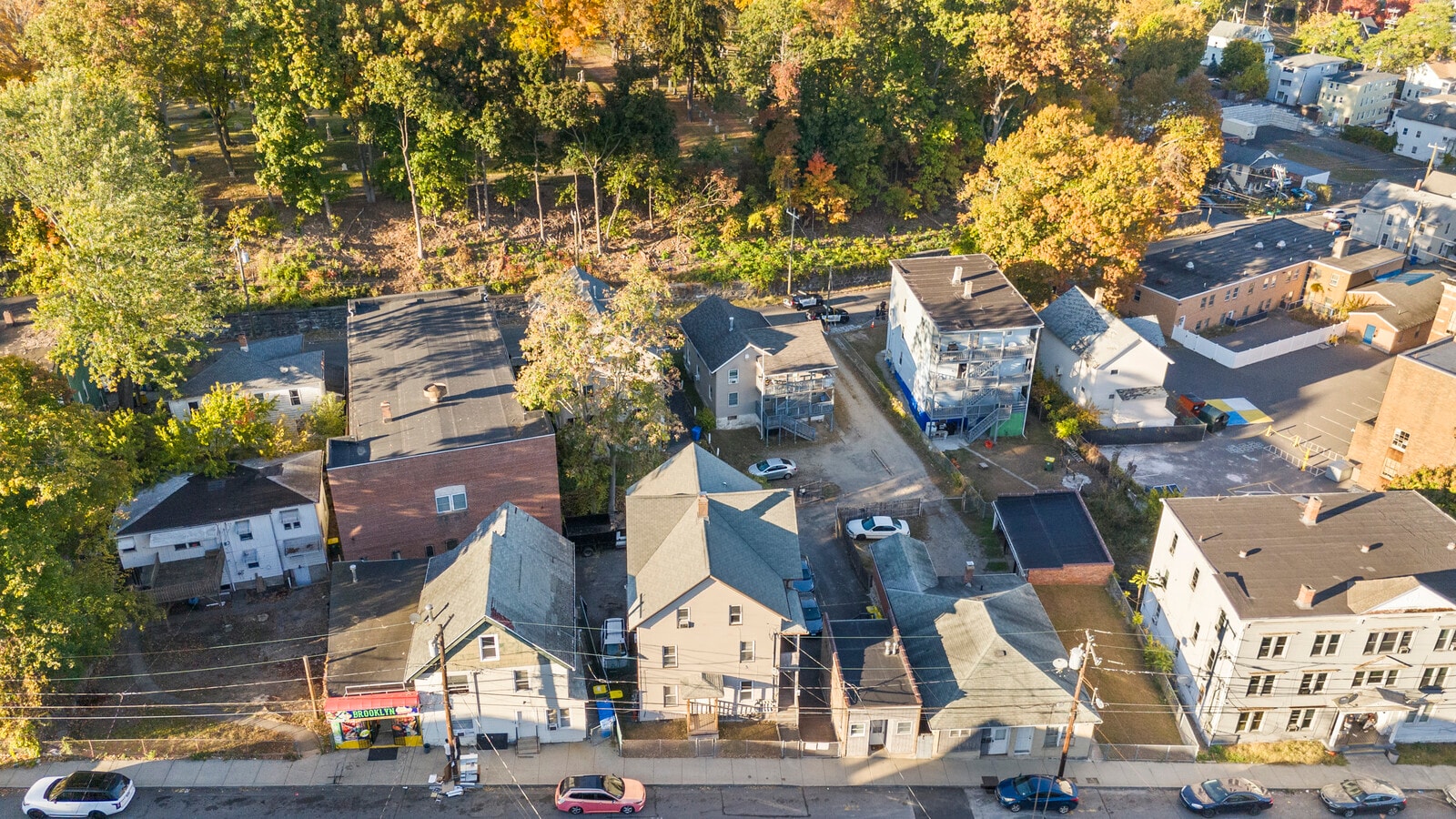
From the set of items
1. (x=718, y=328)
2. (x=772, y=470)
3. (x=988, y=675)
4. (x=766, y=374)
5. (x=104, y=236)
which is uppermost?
(x=104, y=236)

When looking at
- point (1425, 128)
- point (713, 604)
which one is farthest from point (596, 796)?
point (1425, 128)

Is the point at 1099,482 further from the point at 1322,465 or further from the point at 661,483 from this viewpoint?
the point at 661,483

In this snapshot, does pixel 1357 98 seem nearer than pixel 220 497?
No

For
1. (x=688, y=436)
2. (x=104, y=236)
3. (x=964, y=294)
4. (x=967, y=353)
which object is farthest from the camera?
(x=964, y=294)

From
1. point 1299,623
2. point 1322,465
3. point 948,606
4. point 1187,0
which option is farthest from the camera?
point 1187,0

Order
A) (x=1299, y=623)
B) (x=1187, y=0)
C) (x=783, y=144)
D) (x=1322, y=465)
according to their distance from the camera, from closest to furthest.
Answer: (x=1299, y=623), (x=1322, y=465), (x=783, y=144), (x=1187, y=0)

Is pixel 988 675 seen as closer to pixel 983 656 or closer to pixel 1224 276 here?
pixel 983 656

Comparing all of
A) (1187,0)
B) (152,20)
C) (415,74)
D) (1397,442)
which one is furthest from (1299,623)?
(1187,0)
